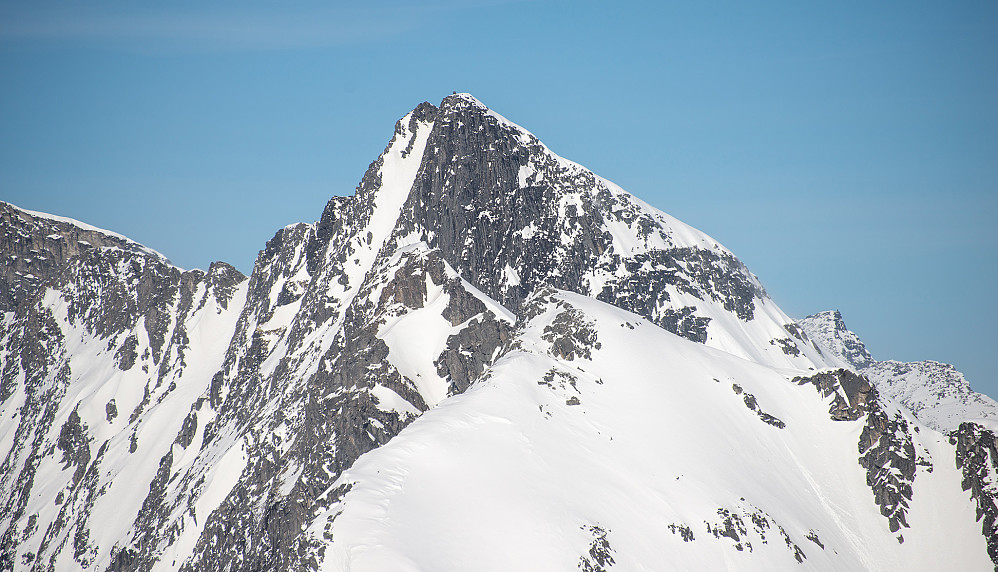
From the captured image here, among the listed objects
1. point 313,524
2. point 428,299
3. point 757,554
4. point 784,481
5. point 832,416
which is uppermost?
point 428,299

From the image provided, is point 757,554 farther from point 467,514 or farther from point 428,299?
point 428,299

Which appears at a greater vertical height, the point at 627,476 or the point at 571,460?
the point at 627,476

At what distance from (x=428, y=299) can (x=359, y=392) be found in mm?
23786

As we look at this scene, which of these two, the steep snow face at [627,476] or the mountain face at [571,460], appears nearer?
the steep snow face at [627,476]

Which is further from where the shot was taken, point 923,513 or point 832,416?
point 832,416

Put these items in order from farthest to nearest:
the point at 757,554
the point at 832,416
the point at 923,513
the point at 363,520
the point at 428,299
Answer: the point at 428,299 → the point at 832,416 → the point at 923,513 → the point at 757,554 → the point at 363,520

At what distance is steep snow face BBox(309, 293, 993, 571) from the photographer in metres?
113

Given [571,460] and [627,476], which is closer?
[571,460]

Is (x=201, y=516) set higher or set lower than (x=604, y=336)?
lower

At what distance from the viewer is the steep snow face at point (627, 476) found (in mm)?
113312

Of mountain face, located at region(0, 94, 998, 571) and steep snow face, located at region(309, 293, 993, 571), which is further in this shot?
mountain face, located at region(0, 94, 998, 571)

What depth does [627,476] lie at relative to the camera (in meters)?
132

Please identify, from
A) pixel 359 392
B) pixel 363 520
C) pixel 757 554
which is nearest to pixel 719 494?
pixel 757 554

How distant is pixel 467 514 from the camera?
11619cm
